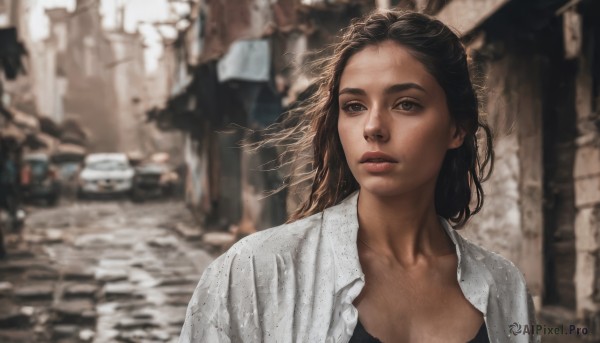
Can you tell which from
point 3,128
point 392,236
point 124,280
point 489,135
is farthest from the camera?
point 3,128

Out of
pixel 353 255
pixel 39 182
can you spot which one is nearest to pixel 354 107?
pixel 353 255

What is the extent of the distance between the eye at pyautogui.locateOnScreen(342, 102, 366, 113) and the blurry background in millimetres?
846

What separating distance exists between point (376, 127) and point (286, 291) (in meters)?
0.54

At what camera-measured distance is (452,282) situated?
257cm

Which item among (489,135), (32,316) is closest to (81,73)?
(32,316)

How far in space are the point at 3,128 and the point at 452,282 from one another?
19.5m

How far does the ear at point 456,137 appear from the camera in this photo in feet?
8.79

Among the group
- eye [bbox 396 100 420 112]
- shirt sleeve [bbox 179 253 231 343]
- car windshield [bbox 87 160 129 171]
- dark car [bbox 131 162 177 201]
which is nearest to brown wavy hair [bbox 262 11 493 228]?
eye [bbox 396 100 420 112]

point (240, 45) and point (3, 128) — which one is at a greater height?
point (240, 45)

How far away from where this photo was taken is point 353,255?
2.36 m

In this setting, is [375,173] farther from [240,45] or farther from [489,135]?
[240,45]

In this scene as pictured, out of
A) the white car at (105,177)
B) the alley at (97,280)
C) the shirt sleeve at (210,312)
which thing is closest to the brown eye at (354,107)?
the shirt sleeve at (210,312)

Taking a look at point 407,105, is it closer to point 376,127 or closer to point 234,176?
point 376,127

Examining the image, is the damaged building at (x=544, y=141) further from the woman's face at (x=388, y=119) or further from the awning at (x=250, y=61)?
the awning at (x=250, y=61)
